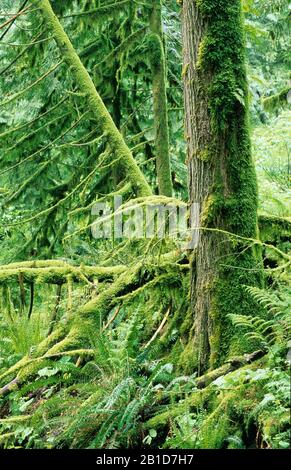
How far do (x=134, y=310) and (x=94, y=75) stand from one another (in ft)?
14.0

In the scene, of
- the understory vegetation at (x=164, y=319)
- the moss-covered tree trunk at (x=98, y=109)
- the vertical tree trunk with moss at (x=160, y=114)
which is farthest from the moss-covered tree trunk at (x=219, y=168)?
the vertical tree trunk with moss at (x=160, y=114)

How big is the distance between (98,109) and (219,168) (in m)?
2.59

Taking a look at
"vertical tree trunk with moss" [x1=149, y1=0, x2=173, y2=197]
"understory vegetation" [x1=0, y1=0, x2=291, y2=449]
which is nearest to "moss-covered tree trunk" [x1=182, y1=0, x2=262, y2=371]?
"understory vegetation" [x1=0, y1=0, x2=291, y2=449]

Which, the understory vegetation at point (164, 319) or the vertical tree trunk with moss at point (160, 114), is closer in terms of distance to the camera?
the understory vegetation at point (164, 319)

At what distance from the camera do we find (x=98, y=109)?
278 inches

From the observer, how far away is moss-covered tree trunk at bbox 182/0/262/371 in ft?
15.7

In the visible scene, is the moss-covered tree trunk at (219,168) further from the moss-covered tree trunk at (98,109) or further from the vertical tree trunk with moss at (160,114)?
the vertical tree trunk with moss at (160,114)

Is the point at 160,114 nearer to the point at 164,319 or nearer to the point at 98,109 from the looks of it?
the point at 98,109

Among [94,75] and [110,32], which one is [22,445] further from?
[110,32]

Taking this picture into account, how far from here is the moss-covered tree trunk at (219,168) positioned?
4793mm

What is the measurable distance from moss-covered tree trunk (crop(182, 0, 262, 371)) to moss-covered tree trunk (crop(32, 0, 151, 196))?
1997 mm

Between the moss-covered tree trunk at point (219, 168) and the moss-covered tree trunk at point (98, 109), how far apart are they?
200 centimetres

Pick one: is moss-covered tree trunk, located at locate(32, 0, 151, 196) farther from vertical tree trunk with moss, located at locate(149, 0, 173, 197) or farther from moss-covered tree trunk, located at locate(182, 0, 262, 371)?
moss-covered tree trunk, located at locate(182, 0, 262, 371)

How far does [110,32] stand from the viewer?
28.6ft
